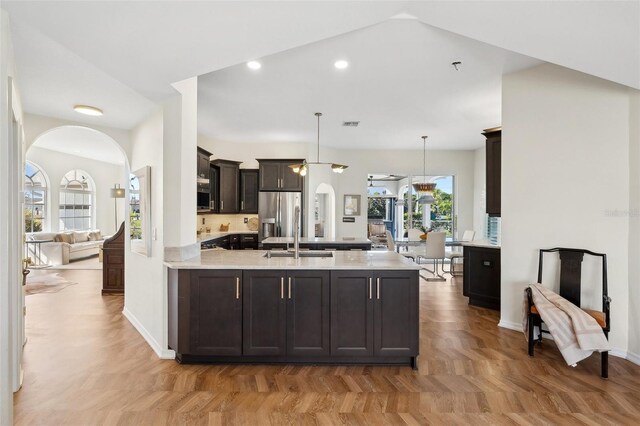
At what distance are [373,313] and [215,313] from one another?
1.38 metres

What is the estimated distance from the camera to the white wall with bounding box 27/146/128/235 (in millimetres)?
Result: 9442

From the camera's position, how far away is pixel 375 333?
10.1 feet

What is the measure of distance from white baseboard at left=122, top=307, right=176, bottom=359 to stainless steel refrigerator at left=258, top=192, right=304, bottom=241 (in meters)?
3.16

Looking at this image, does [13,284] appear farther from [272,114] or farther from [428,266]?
[428,266]

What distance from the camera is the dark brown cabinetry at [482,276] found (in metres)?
4.79

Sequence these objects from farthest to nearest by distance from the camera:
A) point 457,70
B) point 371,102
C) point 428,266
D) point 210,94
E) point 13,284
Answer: point 428,266 < point 371,102 < point 210,94 < point 457,70 < point 13,284

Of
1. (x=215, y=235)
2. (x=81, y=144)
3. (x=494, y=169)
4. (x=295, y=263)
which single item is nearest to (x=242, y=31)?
(x=295, y=263)

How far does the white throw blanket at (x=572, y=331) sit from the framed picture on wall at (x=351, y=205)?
5665 millimetres

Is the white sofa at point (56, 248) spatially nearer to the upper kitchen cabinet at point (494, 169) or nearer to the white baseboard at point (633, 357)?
the upper kitchen cabinet at point (494, 169)

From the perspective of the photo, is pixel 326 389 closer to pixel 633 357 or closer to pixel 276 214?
pixel 633 357

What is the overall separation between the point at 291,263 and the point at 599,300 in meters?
3.00

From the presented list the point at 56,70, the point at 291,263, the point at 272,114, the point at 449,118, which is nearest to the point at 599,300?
the point at 291,263

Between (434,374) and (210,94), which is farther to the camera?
(210,94)

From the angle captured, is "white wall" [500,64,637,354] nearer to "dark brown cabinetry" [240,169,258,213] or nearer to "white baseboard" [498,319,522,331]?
"white baseboard" [498,319,522,331]
